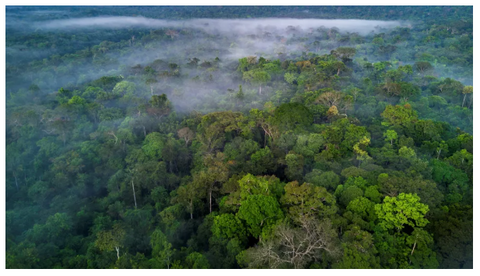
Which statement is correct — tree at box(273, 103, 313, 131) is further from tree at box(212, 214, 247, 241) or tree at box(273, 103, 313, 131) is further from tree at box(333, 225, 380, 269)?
tree at box(333, 225, 380, 269)

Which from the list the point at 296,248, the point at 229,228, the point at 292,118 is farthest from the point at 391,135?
the point at 229,228

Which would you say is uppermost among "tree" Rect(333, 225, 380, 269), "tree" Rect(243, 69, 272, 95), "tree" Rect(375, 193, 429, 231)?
"tree" Rect(243, 69, 272, 95)

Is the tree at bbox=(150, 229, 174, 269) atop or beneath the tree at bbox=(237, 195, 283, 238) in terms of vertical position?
beneath

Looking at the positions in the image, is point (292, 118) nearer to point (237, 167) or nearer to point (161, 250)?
point (237, 167)

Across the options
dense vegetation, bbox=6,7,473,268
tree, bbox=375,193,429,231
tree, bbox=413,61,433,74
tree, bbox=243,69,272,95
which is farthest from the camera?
tree, bbox=413,61,433,74

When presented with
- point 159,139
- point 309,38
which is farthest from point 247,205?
point 309,38

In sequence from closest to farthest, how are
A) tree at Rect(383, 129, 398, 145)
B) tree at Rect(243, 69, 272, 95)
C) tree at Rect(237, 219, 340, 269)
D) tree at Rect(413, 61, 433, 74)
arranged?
tree at Rect(237, 219, 340, 269)
tree at Rect(383, 129, 398, 145)
tree at Rect(243, 69, 272, 95)
tree at Rect(413, 61, 433, 74)

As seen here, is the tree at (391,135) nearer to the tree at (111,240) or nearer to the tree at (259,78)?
the tree at (259,78)

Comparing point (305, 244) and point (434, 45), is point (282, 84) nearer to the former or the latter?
point (305, 244)

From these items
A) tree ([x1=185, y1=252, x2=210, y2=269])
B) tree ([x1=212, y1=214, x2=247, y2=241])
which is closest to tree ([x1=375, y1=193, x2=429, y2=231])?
tree ([x1=212, y1=214, x2=247, y2=241])
